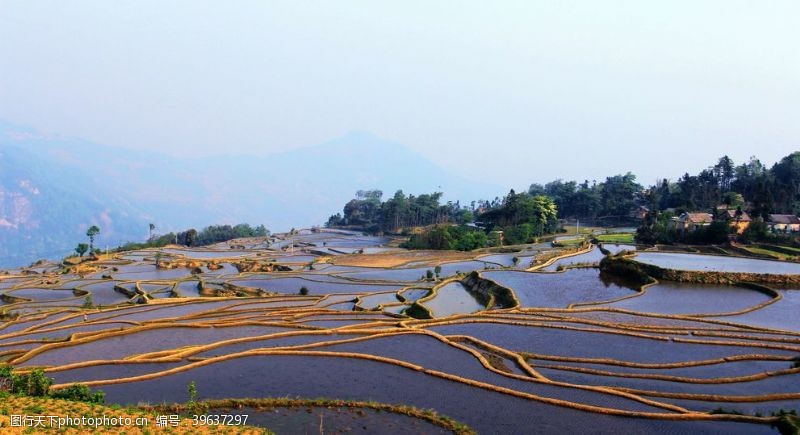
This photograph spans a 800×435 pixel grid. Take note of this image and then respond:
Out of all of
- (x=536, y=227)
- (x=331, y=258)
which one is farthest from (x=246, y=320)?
(x=536, y=227)

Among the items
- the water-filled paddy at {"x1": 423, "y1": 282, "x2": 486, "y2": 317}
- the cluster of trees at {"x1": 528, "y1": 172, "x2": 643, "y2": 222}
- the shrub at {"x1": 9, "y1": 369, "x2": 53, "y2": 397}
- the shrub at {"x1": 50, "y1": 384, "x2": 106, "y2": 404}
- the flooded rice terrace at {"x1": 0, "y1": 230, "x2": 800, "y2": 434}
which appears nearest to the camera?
the shrub at {"x1": 50, "y1": 384, "x2": 106, "y2": 404}

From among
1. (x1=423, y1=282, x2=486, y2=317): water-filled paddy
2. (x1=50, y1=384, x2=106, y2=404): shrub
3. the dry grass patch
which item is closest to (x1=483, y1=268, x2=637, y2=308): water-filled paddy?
(x1=423, y1=282, x2=486, y2=317): water-filled paddy

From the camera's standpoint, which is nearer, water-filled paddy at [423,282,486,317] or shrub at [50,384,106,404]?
shrub at [50,384,106,404]

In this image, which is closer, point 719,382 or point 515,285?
point 719,382

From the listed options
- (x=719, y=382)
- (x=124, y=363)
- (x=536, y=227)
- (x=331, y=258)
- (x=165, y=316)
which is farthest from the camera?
(x=536, y=227)

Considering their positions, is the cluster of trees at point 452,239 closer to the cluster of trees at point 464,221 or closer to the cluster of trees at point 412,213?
the cluster of trees at point 464,221

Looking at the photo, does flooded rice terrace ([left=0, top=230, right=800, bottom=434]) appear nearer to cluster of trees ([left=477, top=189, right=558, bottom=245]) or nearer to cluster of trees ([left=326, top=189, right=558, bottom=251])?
cluster of trees ([left=326, top=189, right=558, bottom=251])

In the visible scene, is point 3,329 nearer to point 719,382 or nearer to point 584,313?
point 584,313

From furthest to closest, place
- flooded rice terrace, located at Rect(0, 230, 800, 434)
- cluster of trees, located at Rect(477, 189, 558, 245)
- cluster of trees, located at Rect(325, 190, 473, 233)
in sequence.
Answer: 1. cluster of trees, located at Rect(325, 190, 473, 233)
2. cluster of trees, located at Rect(477, 189, 558, 245)
3. flooded rice terrace, located at Rect(0, 230, 800, 434)
